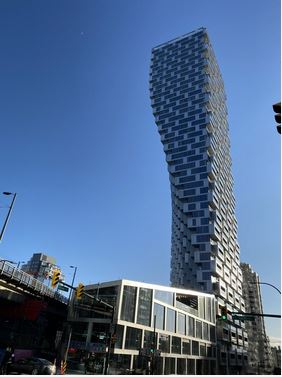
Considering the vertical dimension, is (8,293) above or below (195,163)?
below

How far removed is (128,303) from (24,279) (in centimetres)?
2069

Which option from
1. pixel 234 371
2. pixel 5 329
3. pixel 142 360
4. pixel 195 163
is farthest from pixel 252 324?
pixel 5 329

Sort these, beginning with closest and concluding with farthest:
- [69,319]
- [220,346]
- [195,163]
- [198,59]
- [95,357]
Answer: [95,357] < [69,319] < [220,346] < [195,163] < [198,59]

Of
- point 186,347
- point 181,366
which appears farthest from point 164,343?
point 186,347

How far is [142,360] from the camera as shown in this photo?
2103 inches

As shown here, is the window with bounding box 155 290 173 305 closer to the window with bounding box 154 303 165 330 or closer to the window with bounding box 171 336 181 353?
the window with bounding box 154 303 165 330

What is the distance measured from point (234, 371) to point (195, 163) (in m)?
64.5

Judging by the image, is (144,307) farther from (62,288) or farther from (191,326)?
(62,288)

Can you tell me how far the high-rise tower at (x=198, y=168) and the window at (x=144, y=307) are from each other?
36.9m

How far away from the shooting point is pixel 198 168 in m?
113

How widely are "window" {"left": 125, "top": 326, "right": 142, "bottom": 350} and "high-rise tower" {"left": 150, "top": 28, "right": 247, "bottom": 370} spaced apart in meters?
41.4

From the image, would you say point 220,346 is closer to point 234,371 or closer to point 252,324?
point 234,371

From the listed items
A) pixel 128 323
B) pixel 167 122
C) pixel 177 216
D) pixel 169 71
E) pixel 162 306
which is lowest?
pixel 128 323

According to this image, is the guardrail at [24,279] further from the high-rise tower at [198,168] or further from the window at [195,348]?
the high-rise tower at [198,168]
